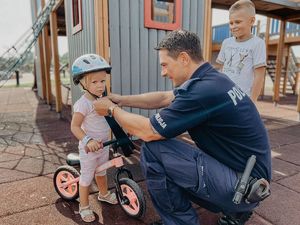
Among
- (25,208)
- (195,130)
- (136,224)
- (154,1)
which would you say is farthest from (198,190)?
(154,1)

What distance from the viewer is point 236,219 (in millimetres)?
2150

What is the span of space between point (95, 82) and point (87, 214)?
1.16 m

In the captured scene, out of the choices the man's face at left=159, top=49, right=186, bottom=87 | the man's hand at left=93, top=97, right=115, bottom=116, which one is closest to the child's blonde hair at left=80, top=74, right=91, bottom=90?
the man's hand at left=93, top=97, right=115, bottom=116

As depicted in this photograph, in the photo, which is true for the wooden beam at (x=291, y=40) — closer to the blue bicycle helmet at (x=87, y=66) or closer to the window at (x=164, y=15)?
the window at (x=164, y=15)

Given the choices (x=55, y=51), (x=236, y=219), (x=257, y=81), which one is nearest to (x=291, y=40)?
(x=55, y=51)

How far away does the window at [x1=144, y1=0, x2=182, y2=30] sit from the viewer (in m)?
4.42

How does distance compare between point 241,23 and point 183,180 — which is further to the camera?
point 241,23

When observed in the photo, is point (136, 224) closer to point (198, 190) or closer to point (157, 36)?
point (198, 190)

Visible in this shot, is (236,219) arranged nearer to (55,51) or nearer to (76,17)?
(76,17)

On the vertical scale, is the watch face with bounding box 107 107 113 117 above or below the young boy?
below

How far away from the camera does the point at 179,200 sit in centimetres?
190

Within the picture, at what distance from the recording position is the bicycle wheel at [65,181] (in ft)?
8.61

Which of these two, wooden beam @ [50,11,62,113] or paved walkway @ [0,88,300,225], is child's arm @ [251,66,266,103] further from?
wooden beam @ [50,11,62,113]

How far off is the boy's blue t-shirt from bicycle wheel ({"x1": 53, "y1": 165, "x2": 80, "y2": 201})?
1.24 m
